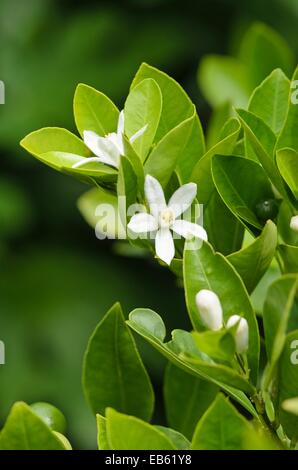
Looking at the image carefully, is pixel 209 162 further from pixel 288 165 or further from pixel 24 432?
pixel 24 432

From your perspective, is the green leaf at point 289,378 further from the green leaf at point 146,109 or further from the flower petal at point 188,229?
the green leaf at point 146,109

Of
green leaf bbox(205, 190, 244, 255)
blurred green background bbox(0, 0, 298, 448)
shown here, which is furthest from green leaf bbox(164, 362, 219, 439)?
blurred green background bbox(0, 0, 298, 448)

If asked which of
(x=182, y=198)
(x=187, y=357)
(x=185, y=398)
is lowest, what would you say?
(x=185, y=398)

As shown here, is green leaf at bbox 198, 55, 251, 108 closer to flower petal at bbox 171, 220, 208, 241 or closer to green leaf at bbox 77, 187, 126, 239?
green leaf at bbox 77, 187, 126, 239

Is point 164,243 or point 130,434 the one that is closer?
point 130,434

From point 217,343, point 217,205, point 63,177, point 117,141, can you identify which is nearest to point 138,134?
point 117,141

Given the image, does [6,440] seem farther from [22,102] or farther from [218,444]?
[22,102]

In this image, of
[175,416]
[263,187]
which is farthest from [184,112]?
[175,416]
